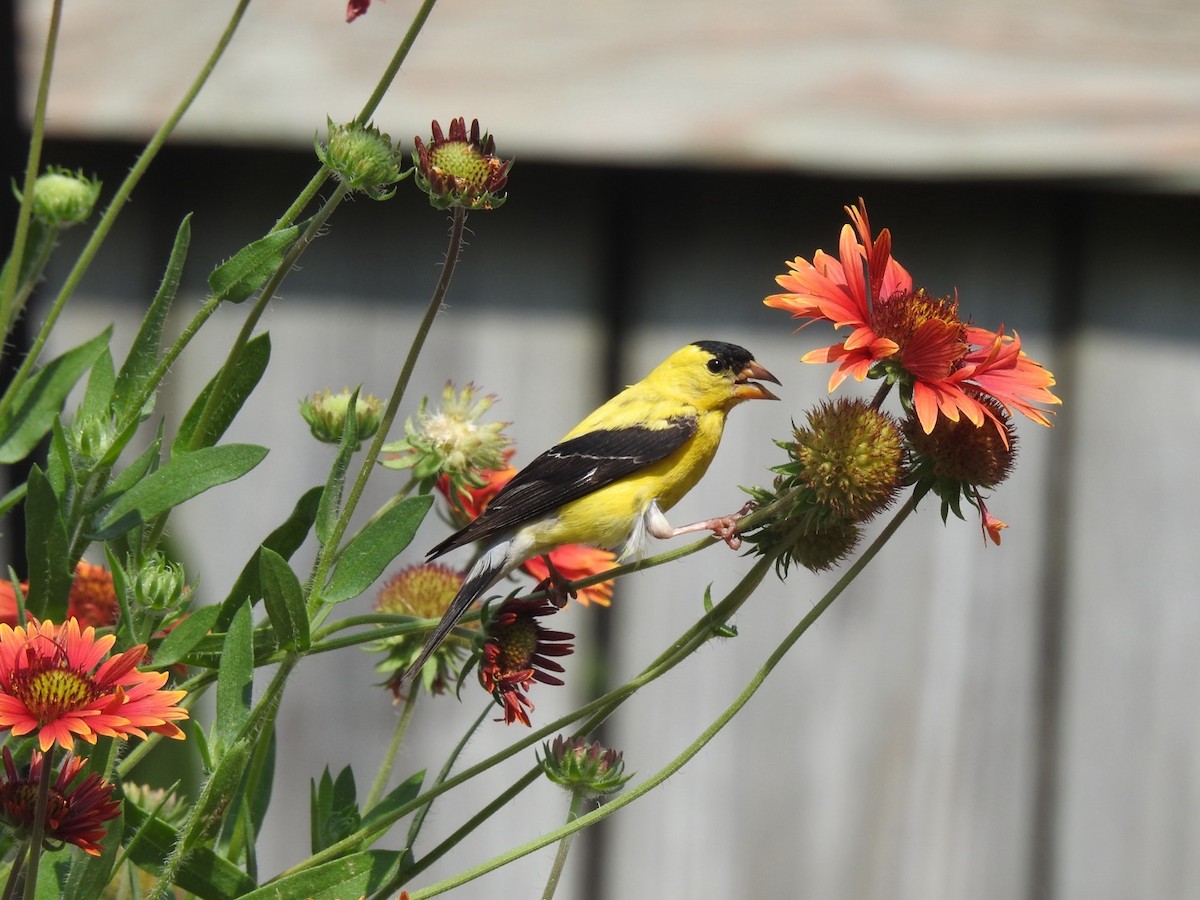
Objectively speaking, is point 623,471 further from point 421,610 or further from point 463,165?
point 463,165

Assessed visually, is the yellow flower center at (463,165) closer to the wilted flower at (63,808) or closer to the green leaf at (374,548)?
the green leaf at (374,548)

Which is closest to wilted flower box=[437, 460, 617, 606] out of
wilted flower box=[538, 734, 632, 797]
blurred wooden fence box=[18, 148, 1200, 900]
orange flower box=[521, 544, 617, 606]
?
orange flower box=[521, 544, 617, 606]

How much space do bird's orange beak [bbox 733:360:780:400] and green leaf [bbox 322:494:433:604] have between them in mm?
763

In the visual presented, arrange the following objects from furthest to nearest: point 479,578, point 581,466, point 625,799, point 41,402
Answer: point 581,466 → point 479,578 → point 41,402 → point 625,799

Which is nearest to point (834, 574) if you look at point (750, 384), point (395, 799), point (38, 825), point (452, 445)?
point (750, 384)

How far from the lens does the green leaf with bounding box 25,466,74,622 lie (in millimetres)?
774

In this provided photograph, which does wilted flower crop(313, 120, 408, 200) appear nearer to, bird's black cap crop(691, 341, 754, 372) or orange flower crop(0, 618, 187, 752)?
orange flower crop(0, 618, 187, 752)

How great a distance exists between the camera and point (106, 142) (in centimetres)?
182

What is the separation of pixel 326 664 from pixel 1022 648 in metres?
0.99

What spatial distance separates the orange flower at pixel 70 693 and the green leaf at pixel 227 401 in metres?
0.19

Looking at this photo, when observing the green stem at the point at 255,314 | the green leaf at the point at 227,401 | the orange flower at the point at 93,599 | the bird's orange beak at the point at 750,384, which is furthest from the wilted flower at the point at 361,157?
the bird's orange beak at the point at 750,384

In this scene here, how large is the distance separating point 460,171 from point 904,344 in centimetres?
29

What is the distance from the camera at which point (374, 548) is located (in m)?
0.83

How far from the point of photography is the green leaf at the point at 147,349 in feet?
2.80
